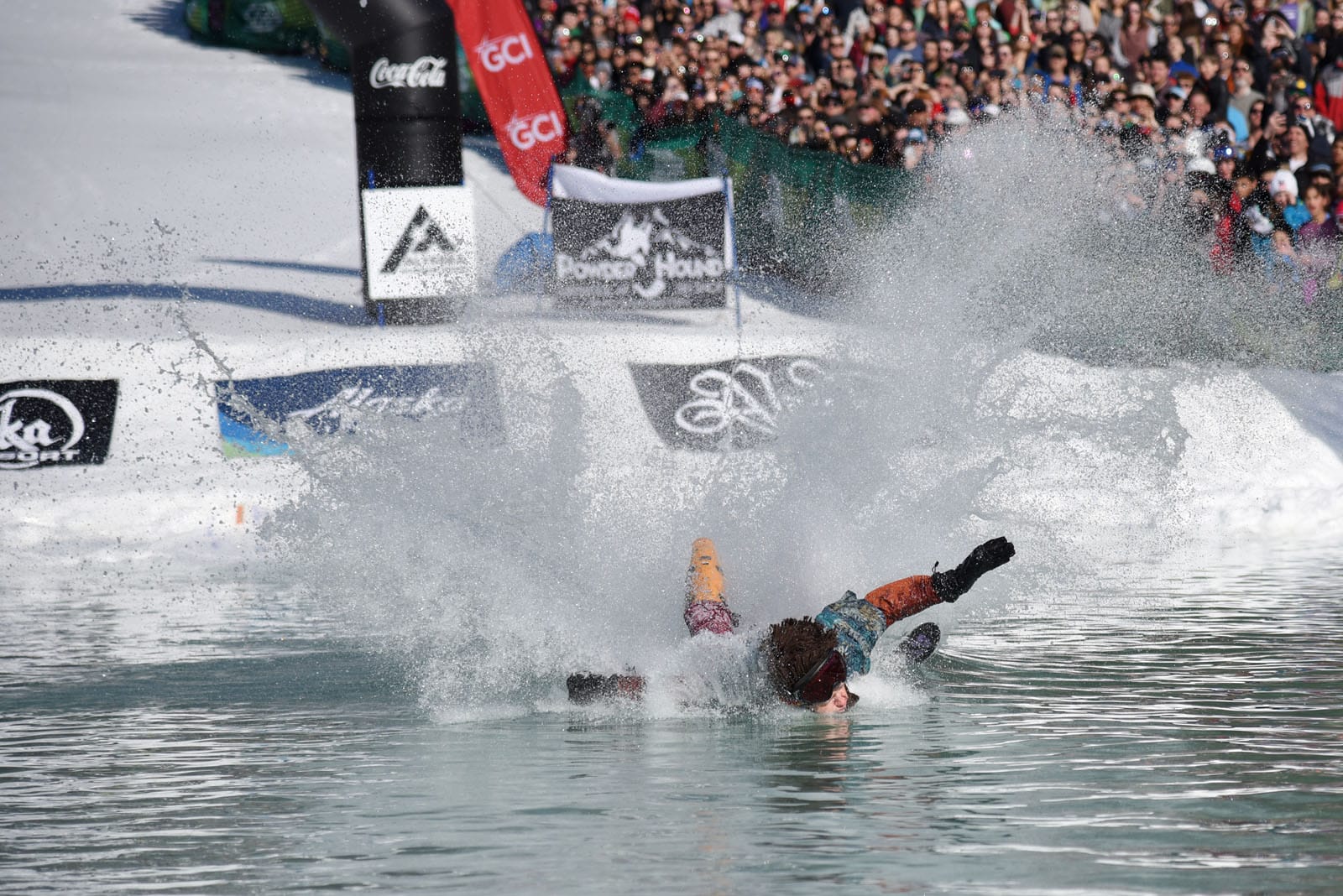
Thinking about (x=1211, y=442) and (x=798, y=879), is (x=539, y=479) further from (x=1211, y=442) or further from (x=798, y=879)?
(x=1211, y=442)

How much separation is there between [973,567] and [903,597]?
314mm

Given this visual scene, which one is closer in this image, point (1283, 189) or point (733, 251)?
point (1283, 189)

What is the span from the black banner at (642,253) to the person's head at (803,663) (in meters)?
8.10

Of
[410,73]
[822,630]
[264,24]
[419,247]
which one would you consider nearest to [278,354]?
[419,247]

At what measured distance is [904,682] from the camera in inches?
286

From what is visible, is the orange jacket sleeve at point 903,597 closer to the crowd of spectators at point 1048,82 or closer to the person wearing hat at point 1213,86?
the crowd of spectators at point 1048,82

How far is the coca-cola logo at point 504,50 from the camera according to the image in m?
16.7

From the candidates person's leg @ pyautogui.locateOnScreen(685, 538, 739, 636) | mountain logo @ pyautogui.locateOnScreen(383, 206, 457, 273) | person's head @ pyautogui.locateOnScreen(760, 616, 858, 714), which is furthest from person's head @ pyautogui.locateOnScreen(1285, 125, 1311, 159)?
person's head @ pyautogui.locateOnScreen(760, 616, 858, 714)

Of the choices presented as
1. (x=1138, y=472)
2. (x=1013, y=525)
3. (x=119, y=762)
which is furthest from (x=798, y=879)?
(x=1138, y=472)

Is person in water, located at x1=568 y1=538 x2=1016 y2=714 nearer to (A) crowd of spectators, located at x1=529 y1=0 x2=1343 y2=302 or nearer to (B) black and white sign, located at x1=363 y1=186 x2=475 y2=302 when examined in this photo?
(A) crowd of spectators, located at x1=529 y1=0 x2=1343 y2=302

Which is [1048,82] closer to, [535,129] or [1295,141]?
[1295,141]

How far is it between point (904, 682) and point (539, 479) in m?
2.32

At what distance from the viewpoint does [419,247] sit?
14344mm

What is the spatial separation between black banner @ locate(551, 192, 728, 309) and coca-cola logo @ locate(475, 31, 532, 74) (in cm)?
302
